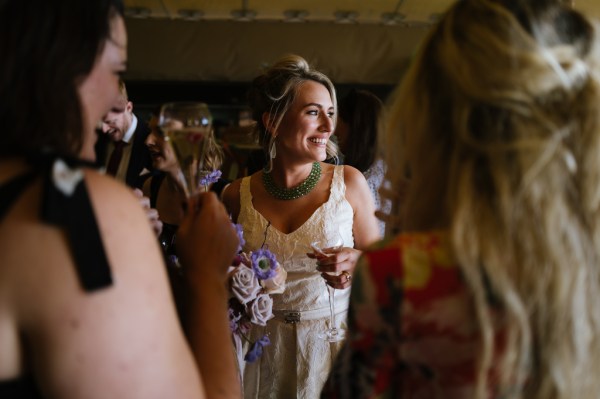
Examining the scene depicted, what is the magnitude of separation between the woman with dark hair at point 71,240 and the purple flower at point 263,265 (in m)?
0.81

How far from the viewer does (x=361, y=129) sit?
331 centimetres

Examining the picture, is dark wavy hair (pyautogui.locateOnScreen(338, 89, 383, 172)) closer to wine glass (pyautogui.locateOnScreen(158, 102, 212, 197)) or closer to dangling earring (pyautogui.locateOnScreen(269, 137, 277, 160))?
dangling earring (pyautogui.locateOnScreen(269, 137, 277, 160))

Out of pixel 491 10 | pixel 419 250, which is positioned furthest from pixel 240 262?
pixel 491 10

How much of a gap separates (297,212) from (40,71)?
5.23 feet

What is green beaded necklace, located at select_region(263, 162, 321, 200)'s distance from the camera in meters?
2.33

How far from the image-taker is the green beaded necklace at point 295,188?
7.63 ft

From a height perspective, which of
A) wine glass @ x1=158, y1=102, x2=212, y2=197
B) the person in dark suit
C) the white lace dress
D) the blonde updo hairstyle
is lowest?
the white lace dress

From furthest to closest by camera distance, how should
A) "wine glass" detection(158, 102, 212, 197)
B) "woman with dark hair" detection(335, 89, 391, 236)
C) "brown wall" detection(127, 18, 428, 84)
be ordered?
"brown wall" detection(127, 18, 428, 84) → "woman with dark hair" detection(335, 89, 391, 236) → "wine glass" detection(158, 102, 212, 197)

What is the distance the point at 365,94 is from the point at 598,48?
8.37ft

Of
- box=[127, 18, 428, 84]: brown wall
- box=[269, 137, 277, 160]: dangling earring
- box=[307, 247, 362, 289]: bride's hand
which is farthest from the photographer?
box=[127, 18, 428, 84]: brown wall

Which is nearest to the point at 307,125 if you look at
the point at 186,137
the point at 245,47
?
the point at 186,137

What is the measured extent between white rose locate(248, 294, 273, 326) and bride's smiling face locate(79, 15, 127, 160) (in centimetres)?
90

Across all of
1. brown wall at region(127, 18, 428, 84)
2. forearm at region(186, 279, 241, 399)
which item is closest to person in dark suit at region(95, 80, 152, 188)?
forearm at region(186, 279, 241, 399)

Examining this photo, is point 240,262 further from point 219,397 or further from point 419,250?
point 419,250
